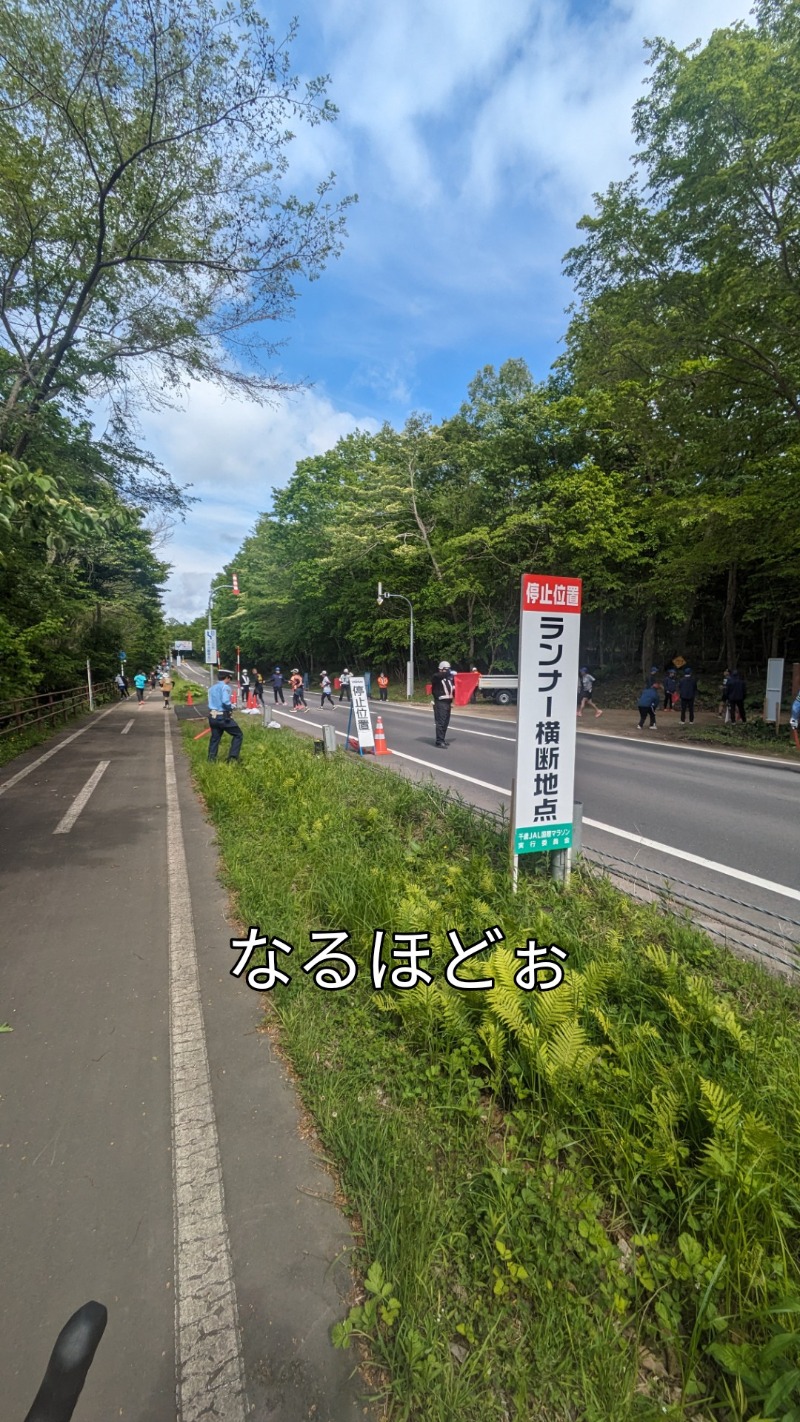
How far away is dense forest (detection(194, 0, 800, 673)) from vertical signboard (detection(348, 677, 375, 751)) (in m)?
8.67

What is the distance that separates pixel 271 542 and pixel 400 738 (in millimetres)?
40399

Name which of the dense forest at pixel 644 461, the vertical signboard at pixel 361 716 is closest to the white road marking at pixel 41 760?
the vertical signboard at pixel 361 716

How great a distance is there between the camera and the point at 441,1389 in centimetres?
141

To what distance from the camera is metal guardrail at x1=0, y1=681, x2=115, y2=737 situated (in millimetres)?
12516

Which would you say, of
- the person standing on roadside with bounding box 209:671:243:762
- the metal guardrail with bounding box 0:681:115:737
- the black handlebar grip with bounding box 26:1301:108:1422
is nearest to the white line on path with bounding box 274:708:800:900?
the person standing on roadside with bounding box 209:671:243:762

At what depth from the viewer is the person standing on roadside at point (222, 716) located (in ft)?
29.9

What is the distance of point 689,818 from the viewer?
20.7 feet

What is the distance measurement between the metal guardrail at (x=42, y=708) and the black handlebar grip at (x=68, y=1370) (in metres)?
13.3

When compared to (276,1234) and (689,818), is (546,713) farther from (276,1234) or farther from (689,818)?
(689,818)

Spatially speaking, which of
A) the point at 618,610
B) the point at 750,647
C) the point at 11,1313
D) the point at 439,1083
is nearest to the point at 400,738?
the point at 439,1083

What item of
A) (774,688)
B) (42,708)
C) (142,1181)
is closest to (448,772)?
(142,1181)

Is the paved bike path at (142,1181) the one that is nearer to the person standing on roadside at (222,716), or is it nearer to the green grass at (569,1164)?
the green grass at (569,1164)

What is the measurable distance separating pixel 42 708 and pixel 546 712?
1588cm

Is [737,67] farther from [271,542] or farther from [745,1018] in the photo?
[271,542]
